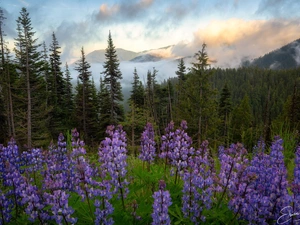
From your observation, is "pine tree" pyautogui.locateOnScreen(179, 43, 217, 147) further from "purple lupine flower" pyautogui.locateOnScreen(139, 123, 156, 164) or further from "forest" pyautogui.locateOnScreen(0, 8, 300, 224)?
"purple lupine flower" pyautogui.locateOnScreen(139, 123, 156, 164)

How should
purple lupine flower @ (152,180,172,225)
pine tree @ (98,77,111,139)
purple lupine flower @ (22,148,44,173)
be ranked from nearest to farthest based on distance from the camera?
1. purple lupine flower @ (152,180,172,225)
2. purple lupine flower @ (22,148,44,173)
3. pine tree @ (98,77,111,139)

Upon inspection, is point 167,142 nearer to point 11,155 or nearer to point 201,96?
point 11,155

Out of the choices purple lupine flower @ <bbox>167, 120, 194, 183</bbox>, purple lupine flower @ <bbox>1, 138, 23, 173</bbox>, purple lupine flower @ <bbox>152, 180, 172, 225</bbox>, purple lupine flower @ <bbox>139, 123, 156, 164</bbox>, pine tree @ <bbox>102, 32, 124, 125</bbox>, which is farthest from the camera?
pine tree @ <bbox>102, 32, 124, 125</bbox>

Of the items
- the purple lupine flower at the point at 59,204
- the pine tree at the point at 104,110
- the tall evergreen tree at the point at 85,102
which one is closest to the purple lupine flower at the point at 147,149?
the purple lupine flower at the point at 59,204

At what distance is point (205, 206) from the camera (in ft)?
9.91

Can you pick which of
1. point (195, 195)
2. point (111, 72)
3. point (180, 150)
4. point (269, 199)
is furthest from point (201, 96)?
point (269, 199)

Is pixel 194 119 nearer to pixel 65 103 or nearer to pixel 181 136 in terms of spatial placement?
pixel 181 136

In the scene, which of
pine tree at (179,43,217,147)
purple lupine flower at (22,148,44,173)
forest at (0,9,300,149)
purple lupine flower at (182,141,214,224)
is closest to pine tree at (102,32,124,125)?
forest at (0,9,300,149)

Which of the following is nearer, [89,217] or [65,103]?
[89,217]

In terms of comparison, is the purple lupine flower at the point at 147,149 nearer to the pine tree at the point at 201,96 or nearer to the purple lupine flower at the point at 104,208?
the purple lupine flower at the point at 104,208

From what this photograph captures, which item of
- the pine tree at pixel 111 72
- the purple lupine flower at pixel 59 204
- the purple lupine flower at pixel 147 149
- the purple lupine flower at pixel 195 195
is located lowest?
the purple lupine flower at pixel 195 195

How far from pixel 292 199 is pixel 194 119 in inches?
780

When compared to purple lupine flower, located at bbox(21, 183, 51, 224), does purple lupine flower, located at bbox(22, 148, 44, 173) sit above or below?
above

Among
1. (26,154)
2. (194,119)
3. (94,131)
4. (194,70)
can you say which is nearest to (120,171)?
(26,154)
